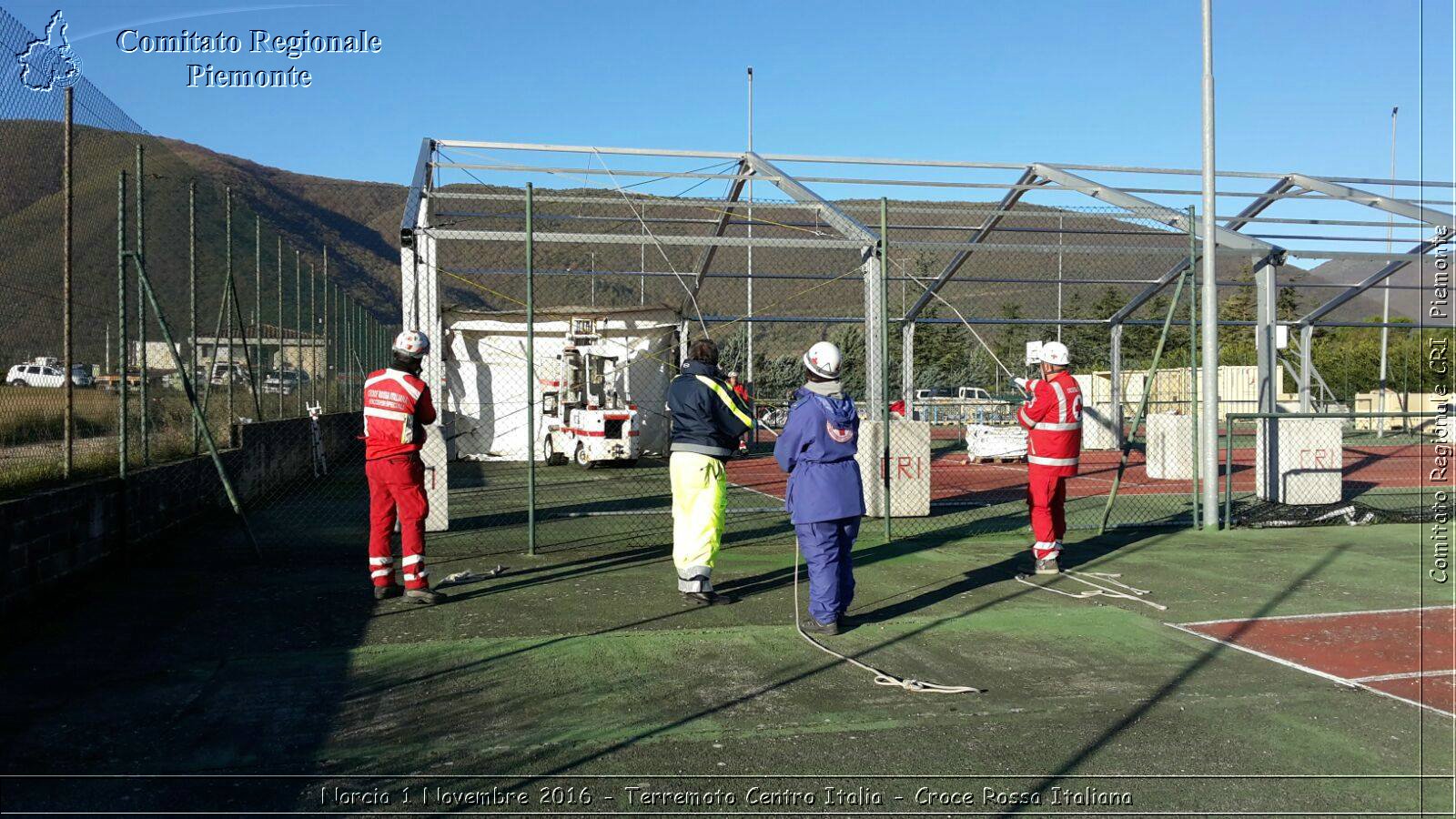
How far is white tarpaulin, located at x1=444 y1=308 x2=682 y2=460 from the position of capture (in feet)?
70.4

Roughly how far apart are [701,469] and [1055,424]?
10.4 ft

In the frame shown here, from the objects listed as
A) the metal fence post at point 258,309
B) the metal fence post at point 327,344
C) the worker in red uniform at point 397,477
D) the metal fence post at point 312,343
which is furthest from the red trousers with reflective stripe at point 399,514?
the metal fence post at point 312,343

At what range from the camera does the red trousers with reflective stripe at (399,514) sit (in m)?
7.37

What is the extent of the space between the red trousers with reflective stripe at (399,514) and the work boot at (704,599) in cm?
185

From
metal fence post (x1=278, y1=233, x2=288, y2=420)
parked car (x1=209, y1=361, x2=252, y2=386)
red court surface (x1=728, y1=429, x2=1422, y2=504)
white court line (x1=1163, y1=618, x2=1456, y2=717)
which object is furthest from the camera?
metal fence post (x1=278, y1=233, x2=288, y2=420)

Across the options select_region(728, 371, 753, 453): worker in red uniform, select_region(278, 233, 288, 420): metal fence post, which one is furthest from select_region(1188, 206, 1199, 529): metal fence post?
select_region(278, 233, 288, 420): metal fence post

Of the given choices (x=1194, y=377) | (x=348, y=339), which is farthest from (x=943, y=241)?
(x=348, y=339)

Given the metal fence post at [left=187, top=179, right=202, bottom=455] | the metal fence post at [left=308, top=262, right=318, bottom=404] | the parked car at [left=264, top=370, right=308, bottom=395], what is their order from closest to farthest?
1. the metal fence post at [left=187, top=179, right=202, bottom=455]
2. the parked car at [left=264, top=370, right=308, bottom=395]
3. the metal fence post at [left=308, top=262, right=318, bottom=404]

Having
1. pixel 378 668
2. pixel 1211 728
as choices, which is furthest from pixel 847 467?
pixel 378 668

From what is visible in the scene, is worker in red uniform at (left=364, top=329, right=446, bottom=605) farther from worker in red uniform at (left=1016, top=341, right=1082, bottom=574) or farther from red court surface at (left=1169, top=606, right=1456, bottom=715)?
red court surface at (left=1169, top=606, right=1456, bottom=715)

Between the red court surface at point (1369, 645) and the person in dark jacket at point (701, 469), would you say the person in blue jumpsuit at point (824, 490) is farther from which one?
the red court surface at point (1369, 645)

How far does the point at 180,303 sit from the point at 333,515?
2844 mm

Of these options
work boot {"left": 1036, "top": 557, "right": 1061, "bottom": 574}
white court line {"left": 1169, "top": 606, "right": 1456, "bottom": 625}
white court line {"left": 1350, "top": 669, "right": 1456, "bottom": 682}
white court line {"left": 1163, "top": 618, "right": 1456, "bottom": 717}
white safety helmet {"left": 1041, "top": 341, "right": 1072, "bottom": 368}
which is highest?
white safety helmet {"left": 1041, "top": 341, "right": 1072, "bottom": 368}

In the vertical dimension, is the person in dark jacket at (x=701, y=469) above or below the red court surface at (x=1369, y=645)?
above
